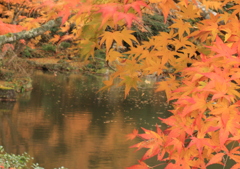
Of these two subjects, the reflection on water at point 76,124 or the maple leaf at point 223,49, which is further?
the reflection on water at point 76,124

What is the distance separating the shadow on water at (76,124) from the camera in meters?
8.76

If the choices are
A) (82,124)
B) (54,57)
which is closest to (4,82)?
(82,124)

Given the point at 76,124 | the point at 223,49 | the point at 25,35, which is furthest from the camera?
the point at 76,124

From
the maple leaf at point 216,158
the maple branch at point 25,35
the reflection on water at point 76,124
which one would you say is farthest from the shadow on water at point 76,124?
the maple leaf at point 216,158

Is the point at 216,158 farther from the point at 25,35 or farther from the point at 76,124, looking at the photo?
the point at 76,124

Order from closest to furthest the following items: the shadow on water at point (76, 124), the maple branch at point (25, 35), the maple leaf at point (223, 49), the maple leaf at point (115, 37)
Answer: the maple leaf at point (223, 49) < the maple leaf at point (115, 37) < the maple branch at point (25, 35) < the shadow on water at point (76, 124)

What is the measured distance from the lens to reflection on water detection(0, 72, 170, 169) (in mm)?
8766

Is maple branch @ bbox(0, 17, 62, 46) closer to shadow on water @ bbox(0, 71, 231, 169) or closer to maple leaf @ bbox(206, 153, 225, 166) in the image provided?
maple leaf @ bbox(206, 153, 225, 166)

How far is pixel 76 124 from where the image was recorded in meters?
11.7

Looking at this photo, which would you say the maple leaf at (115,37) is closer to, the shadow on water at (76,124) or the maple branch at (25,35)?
the maple branch at (25,35)

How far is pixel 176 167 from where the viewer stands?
2.12 m

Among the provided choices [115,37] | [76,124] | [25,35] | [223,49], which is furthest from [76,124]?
[223,49]

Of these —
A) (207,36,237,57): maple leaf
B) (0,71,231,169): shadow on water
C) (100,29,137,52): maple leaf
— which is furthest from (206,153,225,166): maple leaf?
(0,71,231,169): shadow on water

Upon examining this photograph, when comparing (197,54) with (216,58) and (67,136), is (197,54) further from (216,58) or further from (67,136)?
(67,136)
